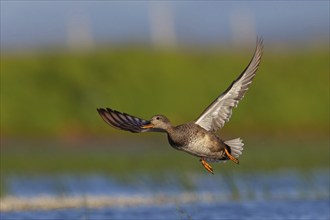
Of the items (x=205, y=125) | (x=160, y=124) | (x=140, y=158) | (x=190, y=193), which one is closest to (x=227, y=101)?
(x=205, y=125)

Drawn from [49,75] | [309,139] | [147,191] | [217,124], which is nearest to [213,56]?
[49,75]

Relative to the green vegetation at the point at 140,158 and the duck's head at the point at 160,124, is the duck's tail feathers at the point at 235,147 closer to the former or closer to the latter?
the duck's head at the point at 160,124

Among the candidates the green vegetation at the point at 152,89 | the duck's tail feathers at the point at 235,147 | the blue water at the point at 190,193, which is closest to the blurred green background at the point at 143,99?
the green vegetation at the point at 152,89

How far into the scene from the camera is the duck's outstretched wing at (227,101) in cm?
1296

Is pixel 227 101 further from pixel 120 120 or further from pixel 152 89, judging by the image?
pixel 152 89

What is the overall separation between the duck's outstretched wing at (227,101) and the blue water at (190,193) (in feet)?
3.42

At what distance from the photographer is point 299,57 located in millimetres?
40031

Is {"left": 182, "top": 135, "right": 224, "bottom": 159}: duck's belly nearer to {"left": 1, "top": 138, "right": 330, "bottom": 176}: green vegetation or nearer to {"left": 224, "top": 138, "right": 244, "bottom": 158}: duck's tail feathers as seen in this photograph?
{"left": 224, "top": 138, "right": 244, "bottom": 158}: duck's tail feathers

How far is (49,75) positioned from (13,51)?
7.49m

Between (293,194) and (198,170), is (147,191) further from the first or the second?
(198,170)

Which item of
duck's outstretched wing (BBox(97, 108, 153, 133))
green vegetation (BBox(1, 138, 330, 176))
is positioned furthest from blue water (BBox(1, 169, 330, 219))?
duck's outstretched wing (BBox(97, 108, 153, 133))

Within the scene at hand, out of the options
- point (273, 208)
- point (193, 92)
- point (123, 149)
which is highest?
point (193, 92)

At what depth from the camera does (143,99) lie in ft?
113

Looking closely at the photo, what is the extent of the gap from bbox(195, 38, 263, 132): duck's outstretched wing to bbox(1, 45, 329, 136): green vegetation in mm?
18249
